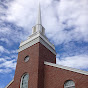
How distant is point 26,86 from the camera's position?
48.0 feet

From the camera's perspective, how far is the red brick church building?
500 inches

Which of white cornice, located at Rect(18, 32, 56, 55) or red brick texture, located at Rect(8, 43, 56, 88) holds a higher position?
white cornice, located at Rect(18, 32, 56, 55)

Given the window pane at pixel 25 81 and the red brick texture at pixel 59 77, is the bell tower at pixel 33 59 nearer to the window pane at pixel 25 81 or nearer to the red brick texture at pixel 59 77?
the window pane at pixel 25 81

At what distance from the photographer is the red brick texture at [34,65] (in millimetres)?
14051

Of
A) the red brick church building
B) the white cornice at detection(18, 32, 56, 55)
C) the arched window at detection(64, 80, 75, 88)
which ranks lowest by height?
the arched window at detection(64, 80, 75, 88)

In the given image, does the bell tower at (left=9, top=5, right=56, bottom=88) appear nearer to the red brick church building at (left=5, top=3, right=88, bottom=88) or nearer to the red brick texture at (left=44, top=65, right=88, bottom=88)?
the red brick church building at (left=5, top=3, right=88, bottom=88)

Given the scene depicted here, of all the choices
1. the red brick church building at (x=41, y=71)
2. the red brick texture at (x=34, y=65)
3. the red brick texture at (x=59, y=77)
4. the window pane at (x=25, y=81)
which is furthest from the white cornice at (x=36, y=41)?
the window pane at (x=25, y=81)

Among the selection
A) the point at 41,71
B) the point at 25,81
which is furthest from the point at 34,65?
the point at 25,81

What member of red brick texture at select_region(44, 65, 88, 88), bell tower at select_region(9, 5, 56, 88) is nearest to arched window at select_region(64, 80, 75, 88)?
red brick texture at select_region(44, 65, 88, 88)

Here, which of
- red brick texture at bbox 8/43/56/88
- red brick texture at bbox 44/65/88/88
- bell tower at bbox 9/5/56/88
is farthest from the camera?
bell tower at bbox 9/5/56/88

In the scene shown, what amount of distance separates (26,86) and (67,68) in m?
5.46

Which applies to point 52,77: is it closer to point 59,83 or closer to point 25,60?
point 59,83

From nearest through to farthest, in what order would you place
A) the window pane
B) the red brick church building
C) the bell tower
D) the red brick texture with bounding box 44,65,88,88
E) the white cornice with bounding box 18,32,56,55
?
the red brick texture with bounding box 44,65,88,88 → the red brick church building → the bell tower → the window pane → the white cornice with bounding box 18,32,56,55

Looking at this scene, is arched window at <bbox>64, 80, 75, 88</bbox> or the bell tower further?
the bell tower
